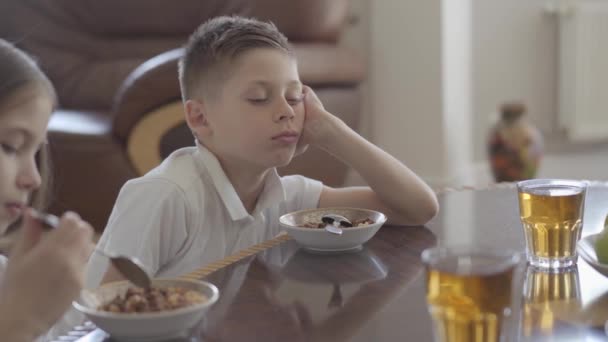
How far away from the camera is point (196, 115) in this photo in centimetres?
150

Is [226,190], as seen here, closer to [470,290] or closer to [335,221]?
[335,221]

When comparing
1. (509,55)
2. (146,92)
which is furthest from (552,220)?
(509,55)

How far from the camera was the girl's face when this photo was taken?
38.1 inches

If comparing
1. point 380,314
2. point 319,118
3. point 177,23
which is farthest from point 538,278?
point 177,23

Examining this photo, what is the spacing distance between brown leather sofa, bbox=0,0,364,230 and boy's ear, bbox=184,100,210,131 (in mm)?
1418

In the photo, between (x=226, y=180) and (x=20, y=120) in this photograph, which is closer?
(x=20, y=120)

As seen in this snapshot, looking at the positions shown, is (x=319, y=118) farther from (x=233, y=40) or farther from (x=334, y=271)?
(x=334, y=271)

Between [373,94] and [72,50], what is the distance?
1.26 meters

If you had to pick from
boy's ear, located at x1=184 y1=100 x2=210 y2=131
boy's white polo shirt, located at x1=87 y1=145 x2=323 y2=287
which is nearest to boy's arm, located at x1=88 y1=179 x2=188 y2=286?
boy's white polo shirt, located at x1=87 y1=145 x2=323 y2=287

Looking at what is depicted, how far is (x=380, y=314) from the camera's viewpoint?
38.4 inches

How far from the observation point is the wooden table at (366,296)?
92 cm

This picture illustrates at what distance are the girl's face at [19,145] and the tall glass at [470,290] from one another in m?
0.44

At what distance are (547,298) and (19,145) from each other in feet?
1.97

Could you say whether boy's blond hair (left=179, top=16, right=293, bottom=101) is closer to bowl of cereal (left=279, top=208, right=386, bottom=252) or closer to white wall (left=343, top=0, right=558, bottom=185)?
bowl of cereal (left=279, top=208, right=386, bottom=252)
